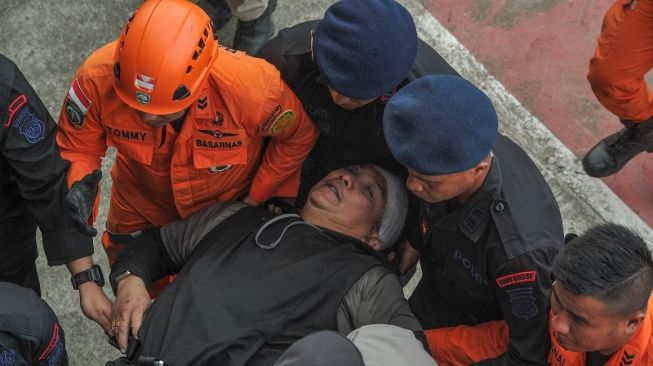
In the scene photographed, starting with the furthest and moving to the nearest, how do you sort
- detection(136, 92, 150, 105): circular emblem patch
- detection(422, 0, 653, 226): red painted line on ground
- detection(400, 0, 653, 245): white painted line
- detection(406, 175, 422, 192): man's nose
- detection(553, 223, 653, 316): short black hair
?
detection(422, 0, 653, 226): red painted line on ground, detection(400, 0, 653, 245): white painted line, detection(136, 92, 150, 105): circular emblem patch, detection(406, 175, 422, 192): man's nose, detection(553, 223, 653, 316): short black hair

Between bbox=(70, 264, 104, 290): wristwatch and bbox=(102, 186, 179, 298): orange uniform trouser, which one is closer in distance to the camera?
bbox=(70, 264, 104, 290): wristwatch

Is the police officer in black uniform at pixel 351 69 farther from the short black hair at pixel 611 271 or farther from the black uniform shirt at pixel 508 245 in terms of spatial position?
the short black hair at pixel 611 271

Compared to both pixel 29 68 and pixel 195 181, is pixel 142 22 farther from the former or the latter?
pixel 29 68

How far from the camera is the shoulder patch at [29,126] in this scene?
9.22 ft

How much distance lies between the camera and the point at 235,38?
185 inches

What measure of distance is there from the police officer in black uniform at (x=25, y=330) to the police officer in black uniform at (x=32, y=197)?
1.17 feet

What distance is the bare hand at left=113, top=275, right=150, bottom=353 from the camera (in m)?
2.84

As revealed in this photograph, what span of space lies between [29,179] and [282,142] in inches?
39.0

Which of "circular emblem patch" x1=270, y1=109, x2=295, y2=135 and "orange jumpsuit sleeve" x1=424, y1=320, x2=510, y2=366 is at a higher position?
"circular emblem patch" x1=270, y1=109, x2=295, y2=135

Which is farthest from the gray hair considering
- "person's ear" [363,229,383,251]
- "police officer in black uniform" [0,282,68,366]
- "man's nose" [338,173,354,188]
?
"police officer in black uniform" [0,282,68,366]

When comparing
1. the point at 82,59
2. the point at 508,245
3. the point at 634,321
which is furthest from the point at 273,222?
the point at 82,59

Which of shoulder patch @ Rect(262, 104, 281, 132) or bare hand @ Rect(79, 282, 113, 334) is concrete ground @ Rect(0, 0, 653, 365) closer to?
bare hand @ Rect(79, 282, 113, 334)

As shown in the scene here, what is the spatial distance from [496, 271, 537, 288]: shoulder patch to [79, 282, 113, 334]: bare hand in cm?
152

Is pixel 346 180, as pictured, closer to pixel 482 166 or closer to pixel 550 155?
pixel 482 166
